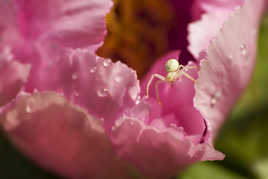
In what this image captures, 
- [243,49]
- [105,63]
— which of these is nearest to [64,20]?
[105,63]

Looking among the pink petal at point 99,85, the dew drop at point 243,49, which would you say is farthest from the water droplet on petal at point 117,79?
the dew drop at point 243,49

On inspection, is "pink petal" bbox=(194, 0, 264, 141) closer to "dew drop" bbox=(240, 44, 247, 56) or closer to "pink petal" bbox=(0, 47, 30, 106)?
"dew drop" bbox=(240, 44, 247, 56)

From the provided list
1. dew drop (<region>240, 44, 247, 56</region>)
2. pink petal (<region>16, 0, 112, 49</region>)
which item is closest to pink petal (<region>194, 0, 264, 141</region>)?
dew drop (<region>240, 44, 247, 56</region>)

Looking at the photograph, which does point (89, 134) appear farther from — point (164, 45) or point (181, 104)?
point (164, 45)

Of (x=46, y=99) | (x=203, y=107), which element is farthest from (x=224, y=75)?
(x=46, y=99)

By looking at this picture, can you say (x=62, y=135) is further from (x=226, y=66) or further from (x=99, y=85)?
(x=226, y=66)

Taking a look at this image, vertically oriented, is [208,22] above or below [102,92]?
above
